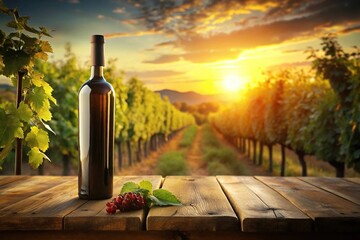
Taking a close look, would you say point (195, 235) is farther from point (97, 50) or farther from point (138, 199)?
point (97, 50)

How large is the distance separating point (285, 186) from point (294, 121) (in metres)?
9.92

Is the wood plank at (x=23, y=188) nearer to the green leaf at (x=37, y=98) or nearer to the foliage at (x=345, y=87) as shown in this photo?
the green leaf at (x=37, y=98)

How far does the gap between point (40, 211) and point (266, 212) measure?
90 cm

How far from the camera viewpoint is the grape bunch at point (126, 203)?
170cm

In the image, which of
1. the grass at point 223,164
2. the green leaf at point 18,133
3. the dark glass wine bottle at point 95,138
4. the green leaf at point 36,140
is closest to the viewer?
the dark glass wine bottle at point 95,138

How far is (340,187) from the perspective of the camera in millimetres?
2471

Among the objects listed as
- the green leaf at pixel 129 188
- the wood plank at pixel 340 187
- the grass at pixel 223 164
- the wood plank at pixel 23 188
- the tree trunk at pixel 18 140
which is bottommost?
the grass at pixel 223 164

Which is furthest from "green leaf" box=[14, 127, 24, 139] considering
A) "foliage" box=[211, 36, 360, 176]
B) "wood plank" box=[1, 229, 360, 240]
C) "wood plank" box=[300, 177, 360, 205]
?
"foliage" box=[211, 36, 360, 176]

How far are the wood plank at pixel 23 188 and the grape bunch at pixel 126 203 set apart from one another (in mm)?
510

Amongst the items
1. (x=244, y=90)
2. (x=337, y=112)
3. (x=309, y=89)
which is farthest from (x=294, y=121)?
(x=244, y=90)

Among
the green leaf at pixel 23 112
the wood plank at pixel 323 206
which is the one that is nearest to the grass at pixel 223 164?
the wood plank at pixel 323 206

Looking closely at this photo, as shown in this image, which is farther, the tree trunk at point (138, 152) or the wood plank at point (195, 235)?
the tree trunk at point (138, 152)

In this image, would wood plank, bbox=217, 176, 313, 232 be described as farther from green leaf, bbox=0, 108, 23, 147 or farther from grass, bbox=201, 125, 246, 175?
grass, bbox=201, 125, 246, 175

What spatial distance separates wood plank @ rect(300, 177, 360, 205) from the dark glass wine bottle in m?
1.17
